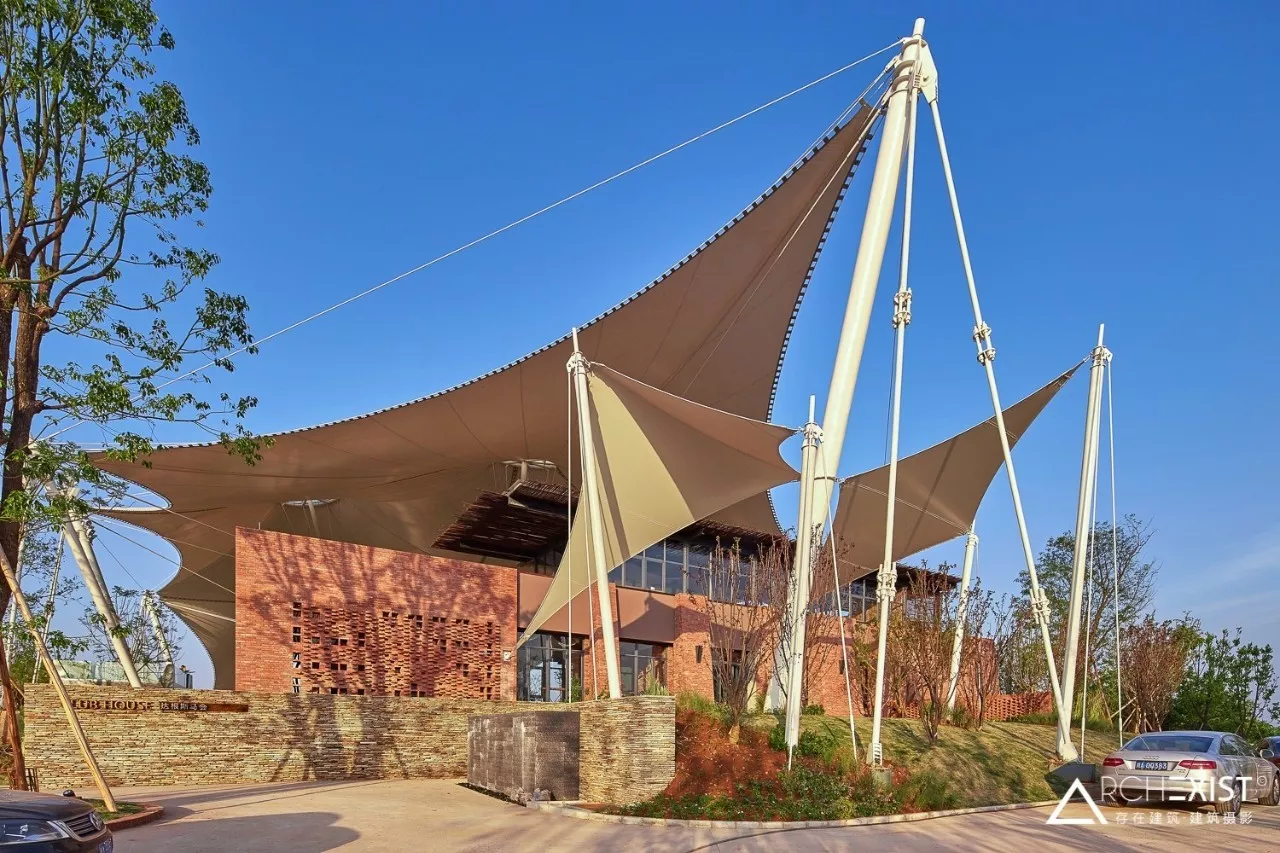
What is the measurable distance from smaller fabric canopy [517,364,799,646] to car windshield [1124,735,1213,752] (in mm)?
5886

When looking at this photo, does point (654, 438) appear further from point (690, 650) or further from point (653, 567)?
point (690, 650)

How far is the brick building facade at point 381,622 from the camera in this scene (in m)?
17.3

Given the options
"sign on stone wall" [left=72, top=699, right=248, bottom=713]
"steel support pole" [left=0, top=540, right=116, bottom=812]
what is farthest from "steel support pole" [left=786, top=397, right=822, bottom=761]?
"sign on stone wall" [left=72, top=699, right=248, bottom=713]

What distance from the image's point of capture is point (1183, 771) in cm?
1032

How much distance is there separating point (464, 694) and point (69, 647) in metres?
10.5

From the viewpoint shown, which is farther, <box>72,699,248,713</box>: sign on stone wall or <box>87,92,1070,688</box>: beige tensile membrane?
<box>87,92,1070,688</box>: beige tensile membrane

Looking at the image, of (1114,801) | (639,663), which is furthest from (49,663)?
(639,663)

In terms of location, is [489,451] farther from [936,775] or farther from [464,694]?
[936,775]

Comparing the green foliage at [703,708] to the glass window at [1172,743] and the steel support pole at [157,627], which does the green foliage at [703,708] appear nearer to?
the glass window at [1172,743]

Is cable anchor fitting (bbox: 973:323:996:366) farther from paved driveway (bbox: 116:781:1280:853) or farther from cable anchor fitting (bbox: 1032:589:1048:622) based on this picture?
paved driveway (bbox: 116:781:1280:853)

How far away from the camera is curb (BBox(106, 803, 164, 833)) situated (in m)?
9.30

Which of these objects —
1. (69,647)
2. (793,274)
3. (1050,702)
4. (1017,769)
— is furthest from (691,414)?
(1050,702)

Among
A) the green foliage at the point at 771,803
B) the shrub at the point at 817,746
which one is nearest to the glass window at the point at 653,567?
the shrub at the point at 817,746

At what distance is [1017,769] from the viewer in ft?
48.1
